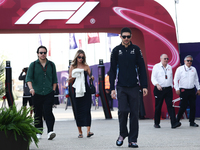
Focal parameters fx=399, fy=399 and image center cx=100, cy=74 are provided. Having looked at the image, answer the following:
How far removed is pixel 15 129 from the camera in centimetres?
534

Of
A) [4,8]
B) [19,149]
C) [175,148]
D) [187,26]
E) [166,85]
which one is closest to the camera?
[19,149]

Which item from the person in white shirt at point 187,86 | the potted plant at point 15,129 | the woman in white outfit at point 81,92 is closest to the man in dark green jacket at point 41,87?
the woman in white outfit at point 81,92

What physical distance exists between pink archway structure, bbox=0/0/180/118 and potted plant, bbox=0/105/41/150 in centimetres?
661

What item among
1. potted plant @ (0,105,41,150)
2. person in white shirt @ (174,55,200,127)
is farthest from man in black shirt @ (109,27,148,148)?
person in white shirt @ (174,55,200,127)

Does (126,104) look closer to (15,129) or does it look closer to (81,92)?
(81,92)

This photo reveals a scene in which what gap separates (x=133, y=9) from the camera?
12273 mm

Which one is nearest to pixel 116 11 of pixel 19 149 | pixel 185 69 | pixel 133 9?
pixel 133 9

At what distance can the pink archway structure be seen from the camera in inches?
465

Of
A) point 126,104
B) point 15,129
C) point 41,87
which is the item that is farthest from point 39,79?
point 15,129

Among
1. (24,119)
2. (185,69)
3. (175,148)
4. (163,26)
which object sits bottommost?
(175,148)

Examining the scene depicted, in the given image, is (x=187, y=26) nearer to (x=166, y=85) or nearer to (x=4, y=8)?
(x=166, y=85)

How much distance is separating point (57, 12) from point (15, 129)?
7149mm

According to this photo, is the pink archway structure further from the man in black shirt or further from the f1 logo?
the man in black shirt

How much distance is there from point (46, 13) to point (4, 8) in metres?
1.23
